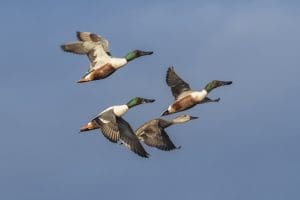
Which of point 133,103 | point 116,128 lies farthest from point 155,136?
point 116,128

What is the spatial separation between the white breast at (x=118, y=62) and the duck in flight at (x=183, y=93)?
1756mm

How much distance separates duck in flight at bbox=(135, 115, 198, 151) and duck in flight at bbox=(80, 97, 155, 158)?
2.62 m

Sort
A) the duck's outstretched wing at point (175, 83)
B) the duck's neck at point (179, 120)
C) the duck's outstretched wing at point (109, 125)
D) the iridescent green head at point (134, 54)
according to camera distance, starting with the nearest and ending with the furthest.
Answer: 1. the duck's outstretched wing at point (109, 125)
2. the duck's outstretched wing at point (175, 83)
3. the iridescent green head at point (134, 54)
4. the duck's neck at point (179, 120)

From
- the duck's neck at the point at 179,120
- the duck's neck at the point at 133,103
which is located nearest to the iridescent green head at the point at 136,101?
the duck's neck at the point at 133,103

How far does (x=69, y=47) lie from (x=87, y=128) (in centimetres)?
390

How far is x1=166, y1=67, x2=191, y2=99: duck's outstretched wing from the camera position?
46.0 metres

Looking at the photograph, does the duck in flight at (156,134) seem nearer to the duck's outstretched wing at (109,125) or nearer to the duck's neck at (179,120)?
the duck's neck at (179,120)

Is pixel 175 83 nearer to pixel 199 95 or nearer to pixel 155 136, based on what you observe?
pixel 199 95

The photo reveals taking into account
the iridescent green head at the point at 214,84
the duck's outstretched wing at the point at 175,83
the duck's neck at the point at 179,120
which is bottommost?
the duck's neck at the point at 179,120

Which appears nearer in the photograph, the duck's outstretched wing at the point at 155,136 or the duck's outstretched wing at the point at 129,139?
the duck's outstretched wing at the point at 129,139

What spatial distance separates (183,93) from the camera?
45719mm

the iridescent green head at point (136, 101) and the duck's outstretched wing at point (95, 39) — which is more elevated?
the duck's outstretched wing at point (95, 39)

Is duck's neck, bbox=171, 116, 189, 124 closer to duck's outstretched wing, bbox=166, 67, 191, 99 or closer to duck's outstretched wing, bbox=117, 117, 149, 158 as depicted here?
duck's outstretched wing, bbox=166, 67, 191, 99

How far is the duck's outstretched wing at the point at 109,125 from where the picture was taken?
42750 mm
